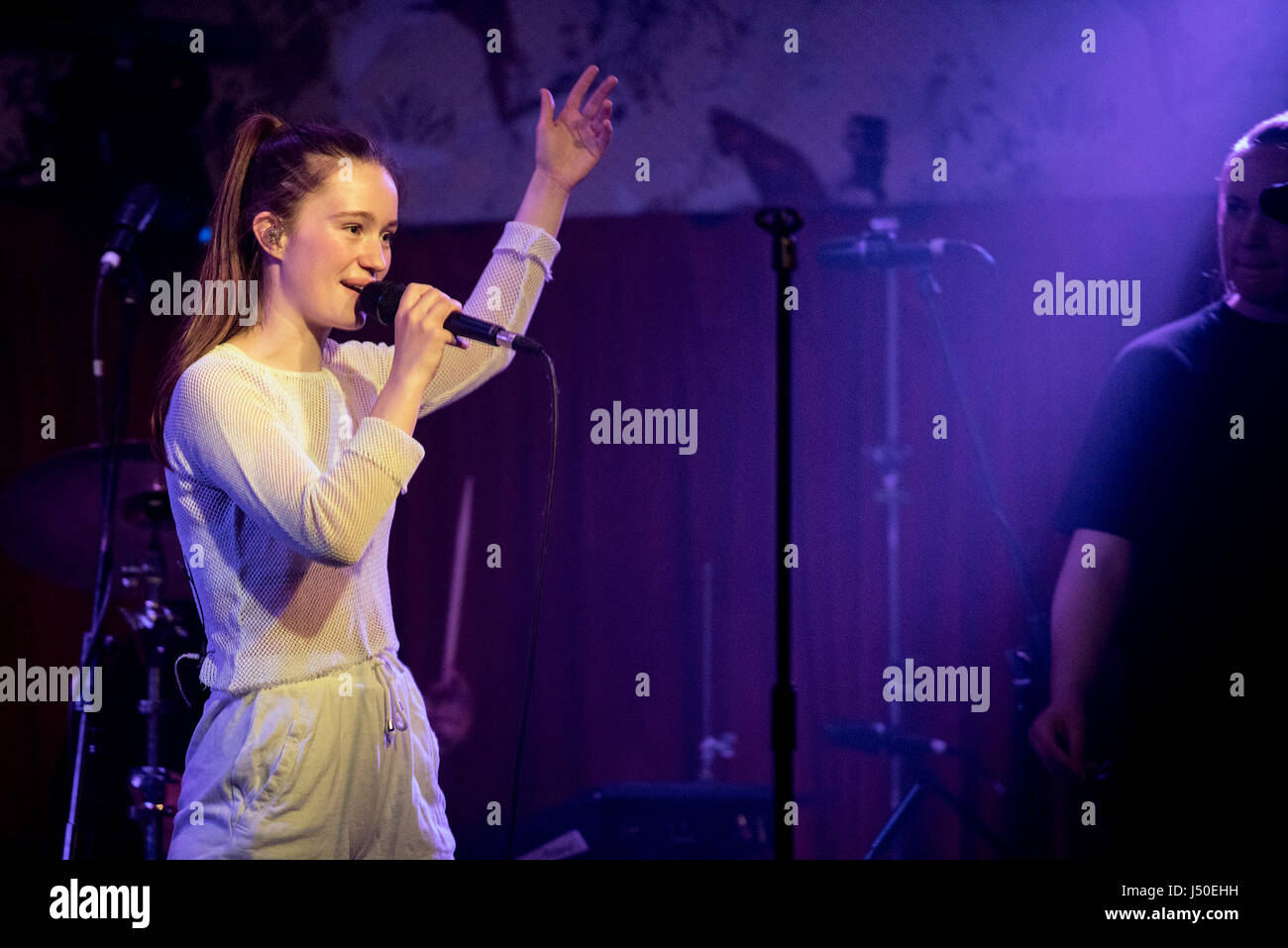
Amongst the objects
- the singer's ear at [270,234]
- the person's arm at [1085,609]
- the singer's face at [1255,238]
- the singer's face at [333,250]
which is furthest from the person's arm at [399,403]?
the singer's face at [1255,238]

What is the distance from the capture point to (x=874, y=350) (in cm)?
303

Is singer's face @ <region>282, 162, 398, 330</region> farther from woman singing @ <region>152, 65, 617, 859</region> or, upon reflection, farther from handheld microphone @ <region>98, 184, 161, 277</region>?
handheld microphone @ <region>98, 184, 161, 277</region>

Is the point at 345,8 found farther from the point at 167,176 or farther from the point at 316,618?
the point at 316,618

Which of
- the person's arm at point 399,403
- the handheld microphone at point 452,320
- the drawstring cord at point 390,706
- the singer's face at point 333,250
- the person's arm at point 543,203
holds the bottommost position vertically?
the drawstring cord at point 390,706

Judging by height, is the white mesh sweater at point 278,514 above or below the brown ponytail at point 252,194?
below

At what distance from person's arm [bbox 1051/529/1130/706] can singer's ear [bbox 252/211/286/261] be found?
1.53m

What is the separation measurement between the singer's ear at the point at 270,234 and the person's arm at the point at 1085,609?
5.02 feet

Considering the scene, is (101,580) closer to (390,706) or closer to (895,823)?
(390,706)

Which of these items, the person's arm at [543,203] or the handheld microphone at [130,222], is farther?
the handheld microphone at [130,222]

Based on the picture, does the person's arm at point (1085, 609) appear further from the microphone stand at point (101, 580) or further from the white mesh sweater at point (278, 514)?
the microphone stand at point (101, 580)

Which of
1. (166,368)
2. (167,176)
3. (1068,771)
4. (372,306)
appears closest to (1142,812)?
(1068,771)

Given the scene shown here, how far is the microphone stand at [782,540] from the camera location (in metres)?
1.81

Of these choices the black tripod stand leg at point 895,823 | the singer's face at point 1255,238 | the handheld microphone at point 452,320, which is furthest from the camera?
the black tripod stand leg at point 895,823
